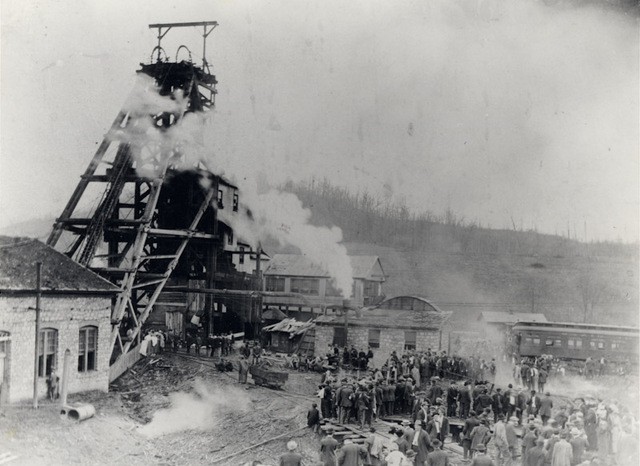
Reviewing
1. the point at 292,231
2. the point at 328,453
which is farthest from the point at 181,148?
the point at 328,453

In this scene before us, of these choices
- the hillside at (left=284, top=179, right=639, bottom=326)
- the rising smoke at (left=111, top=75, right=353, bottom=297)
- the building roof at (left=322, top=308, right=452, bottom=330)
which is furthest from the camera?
the hillside at (left=284, top=179, right=639, bottom=326)

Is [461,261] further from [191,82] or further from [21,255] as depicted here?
[21,255]

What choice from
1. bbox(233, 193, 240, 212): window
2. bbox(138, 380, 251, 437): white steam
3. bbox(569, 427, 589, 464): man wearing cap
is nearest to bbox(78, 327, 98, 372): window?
bbox(138, 380, 251, 437): white steam

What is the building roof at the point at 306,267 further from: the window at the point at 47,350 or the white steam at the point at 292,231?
the window at the point at 47,350

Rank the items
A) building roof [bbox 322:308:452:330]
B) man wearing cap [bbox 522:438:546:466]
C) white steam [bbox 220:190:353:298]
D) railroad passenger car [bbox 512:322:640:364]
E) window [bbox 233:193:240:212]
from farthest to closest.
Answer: white steam [bbox 220:190:353:298]
window [bbox 233:193:240:212]
railroad passenger car [bbox 512:322:640:364]
building roof [bbox 322:308:452:330]
man wearing cap [bbox 522:438:546:466]

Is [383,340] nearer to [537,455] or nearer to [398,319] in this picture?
[398,319]

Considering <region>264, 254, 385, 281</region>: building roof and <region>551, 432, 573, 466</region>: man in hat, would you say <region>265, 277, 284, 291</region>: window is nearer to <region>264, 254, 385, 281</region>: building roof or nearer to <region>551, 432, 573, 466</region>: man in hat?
<region>264, 254, 385, 281</region>: building roof
